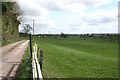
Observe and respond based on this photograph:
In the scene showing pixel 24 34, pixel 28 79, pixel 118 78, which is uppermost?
pixel 24 34

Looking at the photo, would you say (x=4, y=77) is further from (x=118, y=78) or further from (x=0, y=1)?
(x=0, y=1)

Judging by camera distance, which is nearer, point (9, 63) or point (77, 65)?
point (9, 63)

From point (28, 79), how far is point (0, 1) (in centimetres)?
1176

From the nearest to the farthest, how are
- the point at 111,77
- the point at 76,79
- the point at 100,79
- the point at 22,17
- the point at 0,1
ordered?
the point at 76,79
the point at 100,79
the point at 111,77
the point at 0,1
the point at 22,17

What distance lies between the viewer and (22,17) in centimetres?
2997

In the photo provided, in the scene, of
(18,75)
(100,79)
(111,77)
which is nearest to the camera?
(18,75)

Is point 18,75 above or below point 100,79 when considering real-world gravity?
above

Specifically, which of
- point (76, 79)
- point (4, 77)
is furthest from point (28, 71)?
point (76, 79)

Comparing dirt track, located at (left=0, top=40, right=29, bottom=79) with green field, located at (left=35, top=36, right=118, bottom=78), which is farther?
green field, located at (left=35, top=36, right=118, bottom=78)

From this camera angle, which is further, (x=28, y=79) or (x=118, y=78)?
(x=118, y=78)

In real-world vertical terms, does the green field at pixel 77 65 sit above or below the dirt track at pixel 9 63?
below

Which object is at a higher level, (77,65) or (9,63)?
(9,63)

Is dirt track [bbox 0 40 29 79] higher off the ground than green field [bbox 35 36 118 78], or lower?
higher

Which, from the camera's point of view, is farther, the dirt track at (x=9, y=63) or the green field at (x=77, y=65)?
the green field at (x=77, y=65)
